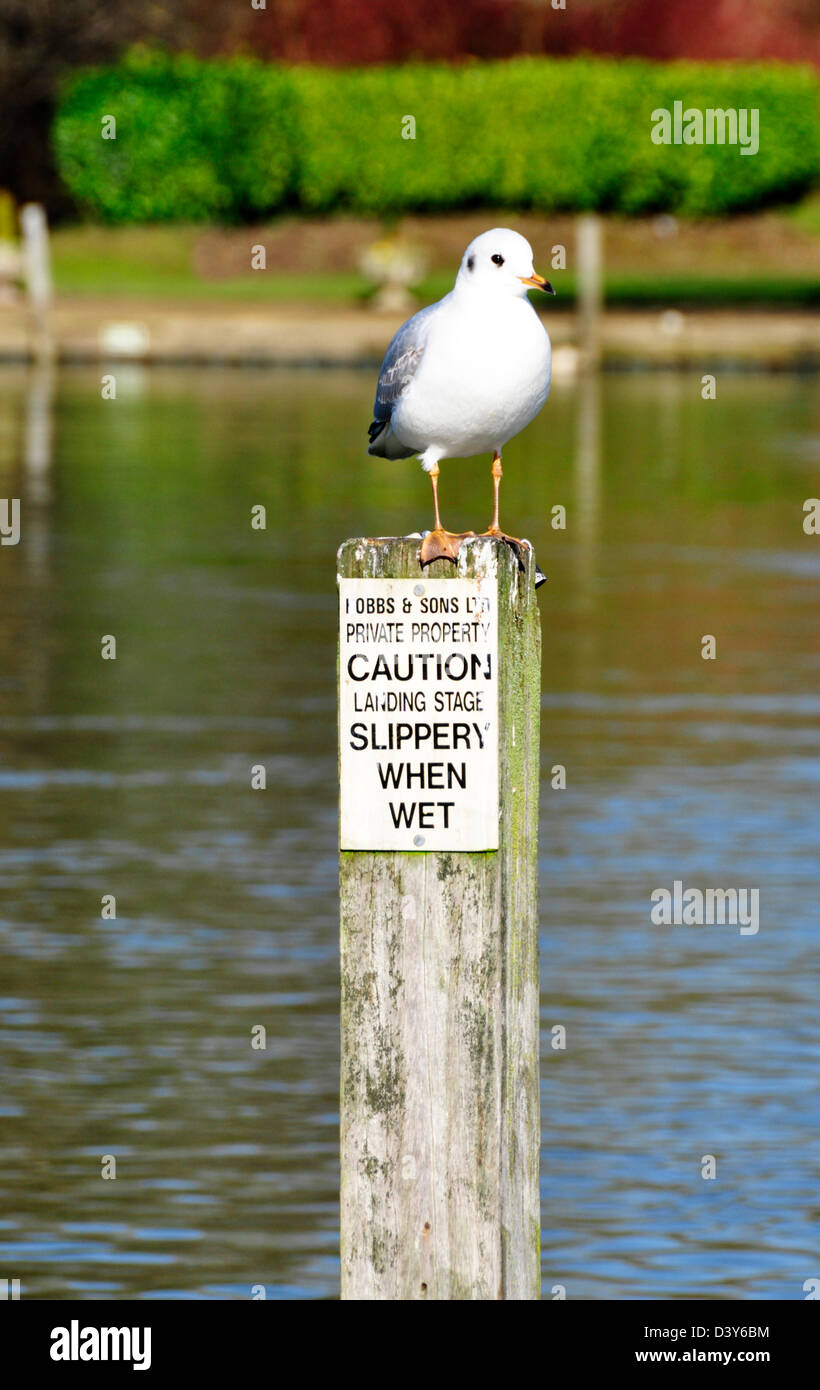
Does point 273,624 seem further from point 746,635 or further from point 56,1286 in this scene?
point 56,1286

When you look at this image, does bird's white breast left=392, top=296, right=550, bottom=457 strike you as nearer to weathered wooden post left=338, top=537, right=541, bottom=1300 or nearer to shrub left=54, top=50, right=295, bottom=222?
weathered wooden post left=338, top=537, right=541, bottom=1300

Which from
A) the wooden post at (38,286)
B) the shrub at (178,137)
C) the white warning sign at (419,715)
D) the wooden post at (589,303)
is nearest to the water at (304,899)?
the white warning sign at (419,715)

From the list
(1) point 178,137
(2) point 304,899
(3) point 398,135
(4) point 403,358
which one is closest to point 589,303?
(3) point 398,135

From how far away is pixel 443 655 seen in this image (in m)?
5.41

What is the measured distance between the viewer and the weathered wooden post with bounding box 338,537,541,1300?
539cm

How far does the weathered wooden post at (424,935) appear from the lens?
5.39m

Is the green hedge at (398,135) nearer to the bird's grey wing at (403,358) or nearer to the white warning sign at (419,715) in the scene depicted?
the bird's grey wing at (403,358)

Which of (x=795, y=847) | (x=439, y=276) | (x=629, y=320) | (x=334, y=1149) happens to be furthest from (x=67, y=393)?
(x=334, y=1149)

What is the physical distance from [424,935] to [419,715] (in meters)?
0.39

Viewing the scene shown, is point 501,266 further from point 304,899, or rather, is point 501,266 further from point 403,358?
point 304,899

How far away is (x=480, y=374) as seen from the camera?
625cm

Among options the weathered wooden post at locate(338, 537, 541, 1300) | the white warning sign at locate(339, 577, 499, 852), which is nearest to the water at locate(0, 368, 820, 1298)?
the weathered wooden post at locate(338, 537, 541, 1300)

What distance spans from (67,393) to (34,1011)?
103 ft

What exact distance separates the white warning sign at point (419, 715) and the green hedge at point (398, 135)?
5115 cm
